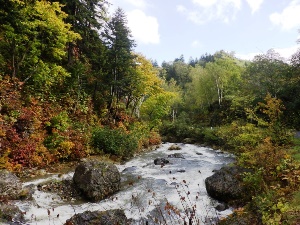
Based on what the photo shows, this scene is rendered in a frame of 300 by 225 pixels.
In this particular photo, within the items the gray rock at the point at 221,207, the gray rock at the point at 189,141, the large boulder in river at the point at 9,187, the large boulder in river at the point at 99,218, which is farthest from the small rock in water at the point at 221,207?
the gray rock at the point at 189,141

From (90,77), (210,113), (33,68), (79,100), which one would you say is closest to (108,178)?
(33,68)

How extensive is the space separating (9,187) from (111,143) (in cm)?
897

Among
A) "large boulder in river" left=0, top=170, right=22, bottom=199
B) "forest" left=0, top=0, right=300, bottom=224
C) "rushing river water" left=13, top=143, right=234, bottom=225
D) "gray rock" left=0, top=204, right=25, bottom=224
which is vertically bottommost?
"rushing river water" left=13, top=143, right=234, bottom=225

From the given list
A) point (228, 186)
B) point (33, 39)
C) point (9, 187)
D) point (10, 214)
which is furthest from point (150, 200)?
point (33, 39)

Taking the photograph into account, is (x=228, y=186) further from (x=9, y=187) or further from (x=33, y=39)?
(x=33, y=39)

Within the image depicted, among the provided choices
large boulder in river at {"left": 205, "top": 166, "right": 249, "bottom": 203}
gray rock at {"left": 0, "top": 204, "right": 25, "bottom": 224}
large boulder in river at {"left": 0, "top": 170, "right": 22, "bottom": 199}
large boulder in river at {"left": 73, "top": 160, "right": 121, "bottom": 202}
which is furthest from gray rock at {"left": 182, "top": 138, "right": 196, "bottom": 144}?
gray rock at {"left": 0, "top": 204, "right": 25, "bottom": 224}

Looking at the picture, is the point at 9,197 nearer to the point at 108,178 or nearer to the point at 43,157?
the point at 108,178

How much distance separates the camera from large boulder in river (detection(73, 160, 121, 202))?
9680 mm

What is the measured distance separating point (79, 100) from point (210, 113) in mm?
28524

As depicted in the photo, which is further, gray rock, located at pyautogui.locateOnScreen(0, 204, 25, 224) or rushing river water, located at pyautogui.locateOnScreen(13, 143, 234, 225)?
rushing river water, located at pyautogui.locateOnScreen(13, 143, 234, 225)

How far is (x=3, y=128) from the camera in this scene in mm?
11844

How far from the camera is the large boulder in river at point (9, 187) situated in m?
8.62

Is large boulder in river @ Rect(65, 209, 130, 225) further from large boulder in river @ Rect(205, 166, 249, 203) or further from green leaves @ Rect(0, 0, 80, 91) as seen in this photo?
green leaves @ Rect(0, 0, 80, 91)

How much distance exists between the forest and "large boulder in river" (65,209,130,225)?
11.6ft
